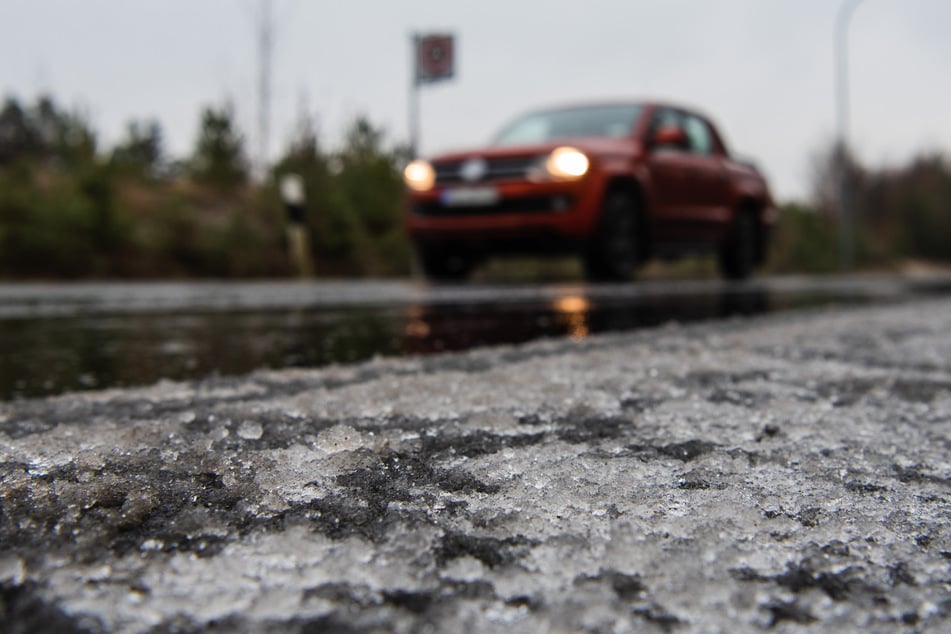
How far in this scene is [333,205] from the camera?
1130cm

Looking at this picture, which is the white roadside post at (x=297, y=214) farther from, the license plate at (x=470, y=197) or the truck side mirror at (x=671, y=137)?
the truck side mirror at (x=671, y=137)

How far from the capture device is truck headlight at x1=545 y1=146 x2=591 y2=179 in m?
6.02

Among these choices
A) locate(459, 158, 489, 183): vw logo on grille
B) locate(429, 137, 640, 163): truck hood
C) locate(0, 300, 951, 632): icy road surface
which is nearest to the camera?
locate(0, 300, 951, 632): icy road surface

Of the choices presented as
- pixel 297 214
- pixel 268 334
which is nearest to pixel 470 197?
pixel 268 334

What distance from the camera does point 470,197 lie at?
625cm

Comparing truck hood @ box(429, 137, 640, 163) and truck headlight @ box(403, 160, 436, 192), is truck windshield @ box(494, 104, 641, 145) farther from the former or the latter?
truck headlight @ box(403, 160, 436, 192)

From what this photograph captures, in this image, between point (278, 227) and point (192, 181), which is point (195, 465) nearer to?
point (278, 227)

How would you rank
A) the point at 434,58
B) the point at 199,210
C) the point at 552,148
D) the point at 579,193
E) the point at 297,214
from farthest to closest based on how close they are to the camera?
the point at 199,210 → the point at 434,58 → the point at 297,214 → the point at 552,148 → the point at 579,193

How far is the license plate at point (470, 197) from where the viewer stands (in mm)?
6164

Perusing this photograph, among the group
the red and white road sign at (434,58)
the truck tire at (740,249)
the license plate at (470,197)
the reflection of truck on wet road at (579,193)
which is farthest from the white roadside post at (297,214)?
the truck tire at (740,249)

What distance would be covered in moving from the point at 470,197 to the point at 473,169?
224mm

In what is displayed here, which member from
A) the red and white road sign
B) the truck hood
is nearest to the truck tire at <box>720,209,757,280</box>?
the truck hood

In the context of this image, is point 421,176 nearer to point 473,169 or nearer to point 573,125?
point 473,169

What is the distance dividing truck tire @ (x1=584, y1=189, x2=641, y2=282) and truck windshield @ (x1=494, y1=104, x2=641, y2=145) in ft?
→ 1.99
